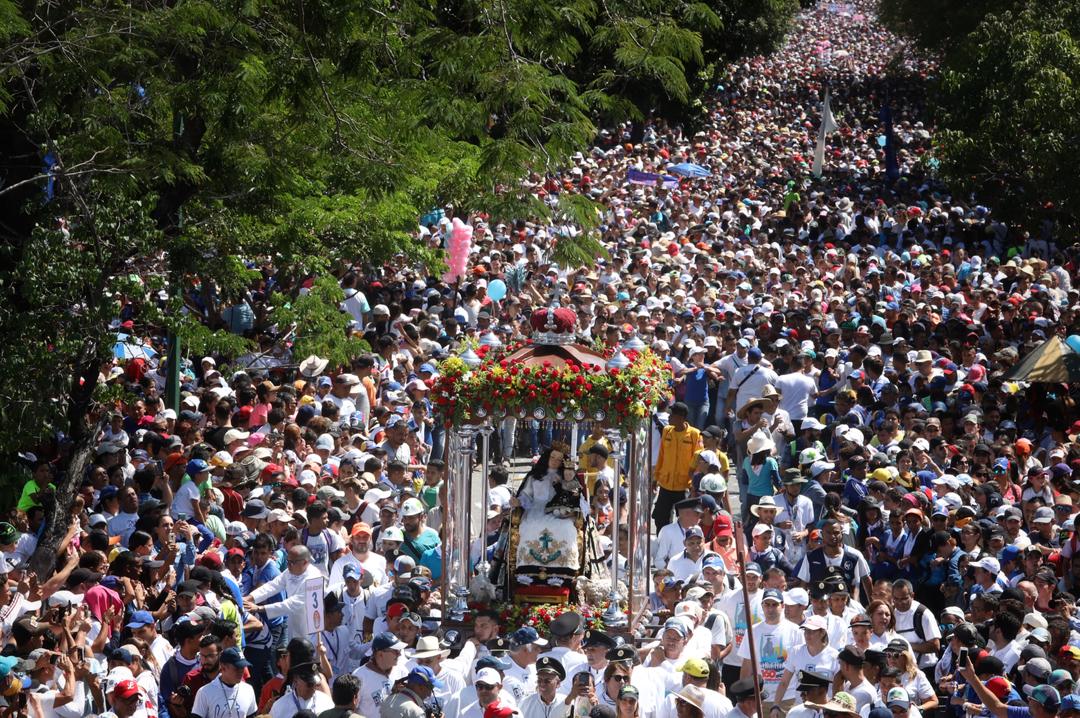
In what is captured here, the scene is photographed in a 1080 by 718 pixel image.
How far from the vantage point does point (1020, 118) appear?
2792 cm

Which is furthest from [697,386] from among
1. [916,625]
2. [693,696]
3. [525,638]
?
[693,696]

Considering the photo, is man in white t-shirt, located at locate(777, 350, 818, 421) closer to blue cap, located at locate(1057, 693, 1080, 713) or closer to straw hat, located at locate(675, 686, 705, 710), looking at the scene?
straw hat, located at locate(675, 686, 705, 710)

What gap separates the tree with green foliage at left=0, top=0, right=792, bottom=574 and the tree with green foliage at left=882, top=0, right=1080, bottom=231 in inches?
510

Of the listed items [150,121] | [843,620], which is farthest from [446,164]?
[843,620]

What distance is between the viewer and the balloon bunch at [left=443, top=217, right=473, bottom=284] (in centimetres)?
2656

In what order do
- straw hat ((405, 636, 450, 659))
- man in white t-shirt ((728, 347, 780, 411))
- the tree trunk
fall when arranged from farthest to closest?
man in white t-shirt ((728, 347, 780, 411))
the tree trunk
straw hat ((405, 636, 450, 659))

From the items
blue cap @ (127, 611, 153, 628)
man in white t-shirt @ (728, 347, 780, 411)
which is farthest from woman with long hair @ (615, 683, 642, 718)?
man in white t-shirt @ (728, 347, 780, 411)

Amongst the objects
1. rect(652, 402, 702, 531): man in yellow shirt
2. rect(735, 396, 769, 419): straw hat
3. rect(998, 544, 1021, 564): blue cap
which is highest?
rect(735, 396, 769, 419): straw hat

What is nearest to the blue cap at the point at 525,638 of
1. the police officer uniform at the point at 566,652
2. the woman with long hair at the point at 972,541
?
the police officer uniform at the point at 566,652

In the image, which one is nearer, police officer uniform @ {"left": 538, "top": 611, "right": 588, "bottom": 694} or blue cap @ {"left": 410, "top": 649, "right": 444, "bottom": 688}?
blue cap @ {"left": 410, "top": 649, "right": 444, "bottom": 688}

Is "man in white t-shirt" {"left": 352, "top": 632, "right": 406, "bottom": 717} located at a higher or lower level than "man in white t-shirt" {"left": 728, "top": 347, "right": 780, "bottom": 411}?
lower

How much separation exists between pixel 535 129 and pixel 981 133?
19620mm

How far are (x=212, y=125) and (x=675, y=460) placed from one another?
598 cm

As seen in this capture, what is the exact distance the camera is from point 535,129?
12320 millimetres
